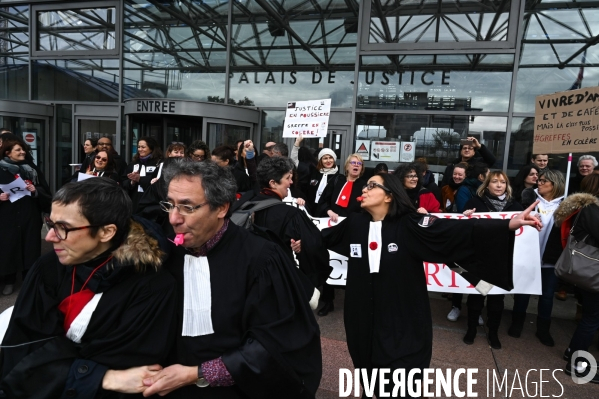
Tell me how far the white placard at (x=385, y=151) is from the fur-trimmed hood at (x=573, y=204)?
4.12 meters

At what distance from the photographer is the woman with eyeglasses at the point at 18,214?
475 cm

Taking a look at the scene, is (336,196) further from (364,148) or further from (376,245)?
(364,148)

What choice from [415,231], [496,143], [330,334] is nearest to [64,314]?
[415,231]

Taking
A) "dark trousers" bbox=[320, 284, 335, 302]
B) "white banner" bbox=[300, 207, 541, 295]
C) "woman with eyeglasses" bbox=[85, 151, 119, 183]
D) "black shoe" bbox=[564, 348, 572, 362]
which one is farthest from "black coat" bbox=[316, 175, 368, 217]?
"woman with eyeglasses" bbox=[85, 151, 119, 183]

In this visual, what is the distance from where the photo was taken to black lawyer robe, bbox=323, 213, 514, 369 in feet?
7.72

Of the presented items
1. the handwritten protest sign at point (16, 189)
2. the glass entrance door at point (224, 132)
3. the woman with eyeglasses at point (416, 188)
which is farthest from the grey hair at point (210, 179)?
the glass entrance door at point (224, 132)

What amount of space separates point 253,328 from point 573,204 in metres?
3.40

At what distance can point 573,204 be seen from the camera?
350 cm

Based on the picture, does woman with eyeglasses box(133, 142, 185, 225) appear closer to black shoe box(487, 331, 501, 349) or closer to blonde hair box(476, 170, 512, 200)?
blonde hair box(476, 170, 512, 200)

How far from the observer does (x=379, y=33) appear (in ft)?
25.2

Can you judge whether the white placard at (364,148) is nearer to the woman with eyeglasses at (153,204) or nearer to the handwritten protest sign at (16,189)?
the woman with eyeglasses at (153,204)

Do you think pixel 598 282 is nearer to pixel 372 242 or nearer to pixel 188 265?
pixel 372 242

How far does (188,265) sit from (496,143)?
704cm

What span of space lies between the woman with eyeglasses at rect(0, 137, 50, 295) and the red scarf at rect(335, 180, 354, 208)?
13.1 ft
